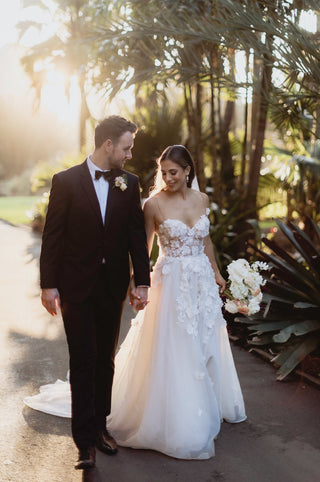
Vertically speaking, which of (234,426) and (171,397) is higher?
(171,397)

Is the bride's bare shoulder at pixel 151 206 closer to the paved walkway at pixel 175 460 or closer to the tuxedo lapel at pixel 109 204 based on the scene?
the tuxedo lapel at pixel 109 204

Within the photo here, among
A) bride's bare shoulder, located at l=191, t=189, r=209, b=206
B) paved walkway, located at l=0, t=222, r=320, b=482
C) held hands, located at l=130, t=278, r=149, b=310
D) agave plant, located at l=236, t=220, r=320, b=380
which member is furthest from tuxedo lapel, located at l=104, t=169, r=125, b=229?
agave plant, located at l=236, t=220, r=320, b=380

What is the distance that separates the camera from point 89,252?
3.69m

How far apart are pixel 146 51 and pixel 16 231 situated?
11146 mm

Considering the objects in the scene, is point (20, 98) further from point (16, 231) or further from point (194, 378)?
point (194, 378)

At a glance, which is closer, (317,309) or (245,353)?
(317,309)

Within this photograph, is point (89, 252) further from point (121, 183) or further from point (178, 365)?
point (178, 365)

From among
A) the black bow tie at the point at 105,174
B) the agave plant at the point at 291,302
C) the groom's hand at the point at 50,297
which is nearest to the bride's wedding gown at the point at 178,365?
the black bow tie at the point at 105,174

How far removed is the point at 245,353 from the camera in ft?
20.9

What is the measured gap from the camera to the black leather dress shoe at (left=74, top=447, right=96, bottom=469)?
3.61 m

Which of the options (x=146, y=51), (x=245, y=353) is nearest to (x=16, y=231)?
(x=146, y=51)

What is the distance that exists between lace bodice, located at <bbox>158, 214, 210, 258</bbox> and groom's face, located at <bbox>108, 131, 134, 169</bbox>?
0.66 meters

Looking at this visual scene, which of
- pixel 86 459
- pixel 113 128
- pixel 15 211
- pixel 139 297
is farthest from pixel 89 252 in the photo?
pixel 15 211

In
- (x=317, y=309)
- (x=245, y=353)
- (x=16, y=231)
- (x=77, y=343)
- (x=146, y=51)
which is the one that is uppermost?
(x=146, y=51)
